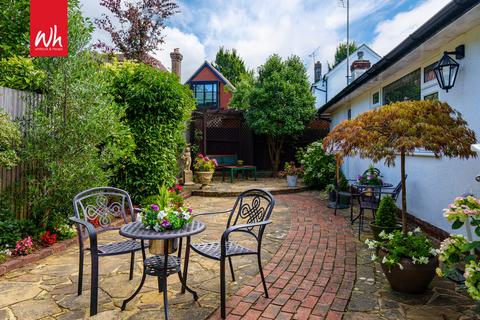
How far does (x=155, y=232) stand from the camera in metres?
2.25

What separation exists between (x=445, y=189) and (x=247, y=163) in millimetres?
8361

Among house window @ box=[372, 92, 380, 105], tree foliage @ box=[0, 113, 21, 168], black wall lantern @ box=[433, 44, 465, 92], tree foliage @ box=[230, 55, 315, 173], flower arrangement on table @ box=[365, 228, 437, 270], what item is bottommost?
flower arrangement on table @ box=[365, 228, 437, 270]

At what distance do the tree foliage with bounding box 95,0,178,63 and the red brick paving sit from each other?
9608mm

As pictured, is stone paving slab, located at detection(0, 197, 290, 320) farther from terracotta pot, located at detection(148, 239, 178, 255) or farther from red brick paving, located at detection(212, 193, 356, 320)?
terracotta pot, located at detection(148, 239, 178, 255)

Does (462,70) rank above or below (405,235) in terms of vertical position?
above

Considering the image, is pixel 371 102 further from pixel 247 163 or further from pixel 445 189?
pixel 247 163

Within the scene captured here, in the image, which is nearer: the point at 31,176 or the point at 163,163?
the point at 31,176

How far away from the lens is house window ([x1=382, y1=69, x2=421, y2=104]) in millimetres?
5047

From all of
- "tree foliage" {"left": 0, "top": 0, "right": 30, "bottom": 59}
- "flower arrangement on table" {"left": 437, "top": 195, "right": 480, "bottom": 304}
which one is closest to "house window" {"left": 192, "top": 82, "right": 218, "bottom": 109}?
"tree foliage" {"left": 0, "top": 0, "right": 30, "bottom": 59}

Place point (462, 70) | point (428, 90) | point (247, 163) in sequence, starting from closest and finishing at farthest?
point (462, 70) → point (428, 90) → point (247, 163)

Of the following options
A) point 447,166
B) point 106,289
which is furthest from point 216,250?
point 447,166

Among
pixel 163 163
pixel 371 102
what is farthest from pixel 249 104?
pixel 163 163

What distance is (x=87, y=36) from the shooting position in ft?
13.0

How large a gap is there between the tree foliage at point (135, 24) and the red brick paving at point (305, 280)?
31.5ft
